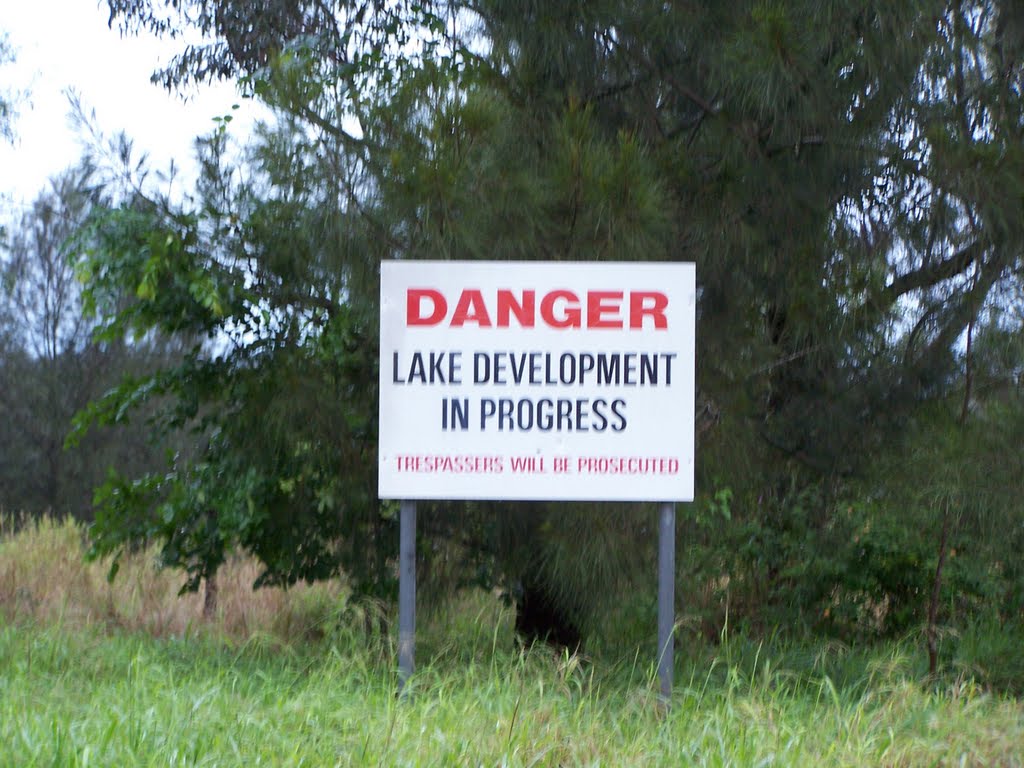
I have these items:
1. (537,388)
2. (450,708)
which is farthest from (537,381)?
(450,708)

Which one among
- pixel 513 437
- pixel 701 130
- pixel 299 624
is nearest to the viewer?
pixel 513 437

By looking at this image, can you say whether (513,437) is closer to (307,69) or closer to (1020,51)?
(307,69)

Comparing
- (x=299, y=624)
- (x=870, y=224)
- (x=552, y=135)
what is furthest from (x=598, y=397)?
(x=299, y=624)

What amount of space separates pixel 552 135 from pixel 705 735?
2.84 meters

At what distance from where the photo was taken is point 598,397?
531 centimetres

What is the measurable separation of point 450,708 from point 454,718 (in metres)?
0.10

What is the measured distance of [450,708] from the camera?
4.52 metres

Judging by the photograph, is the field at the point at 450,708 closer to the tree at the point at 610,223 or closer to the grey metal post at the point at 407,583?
the grey metal post at the point at 407,583

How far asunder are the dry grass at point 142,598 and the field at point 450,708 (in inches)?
→ 40.9

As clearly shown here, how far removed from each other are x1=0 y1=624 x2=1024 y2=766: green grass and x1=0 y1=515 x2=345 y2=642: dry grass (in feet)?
6.28

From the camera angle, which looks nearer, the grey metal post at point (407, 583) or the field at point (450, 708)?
the field at point (450, 708)

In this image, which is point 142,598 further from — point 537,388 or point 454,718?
point 454,718

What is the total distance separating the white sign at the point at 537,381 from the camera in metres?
5.22

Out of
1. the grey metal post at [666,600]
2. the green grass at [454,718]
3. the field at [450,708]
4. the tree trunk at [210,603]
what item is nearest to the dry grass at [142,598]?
the tree trunk at [210,603]
